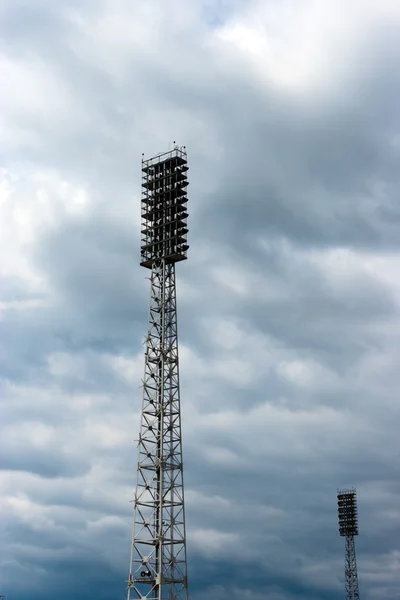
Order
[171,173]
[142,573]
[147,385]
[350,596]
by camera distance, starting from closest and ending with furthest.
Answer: [142,573]
[147,385]
[171,173]
[350,596]

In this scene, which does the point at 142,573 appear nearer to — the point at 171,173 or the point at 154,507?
the point at 154,507

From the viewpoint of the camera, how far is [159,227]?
129m

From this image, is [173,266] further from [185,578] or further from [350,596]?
[350,596]

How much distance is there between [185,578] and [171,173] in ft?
189

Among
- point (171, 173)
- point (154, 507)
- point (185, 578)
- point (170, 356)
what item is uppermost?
point (171, 173)

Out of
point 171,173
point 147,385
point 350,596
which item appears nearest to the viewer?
point 147,385

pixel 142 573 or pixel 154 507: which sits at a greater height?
pixel 154 507

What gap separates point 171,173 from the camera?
5162 inches

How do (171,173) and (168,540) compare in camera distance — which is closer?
(168,540)

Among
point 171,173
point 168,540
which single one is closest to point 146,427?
point 168,540

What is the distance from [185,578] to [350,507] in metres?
92.3

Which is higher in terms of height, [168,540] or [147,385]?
[147,385]

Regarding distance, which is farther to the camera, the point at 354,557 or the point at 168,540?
the point at 354,557

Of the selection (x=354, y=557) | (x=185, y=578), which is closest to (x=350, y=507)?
(x=354, y=557)
